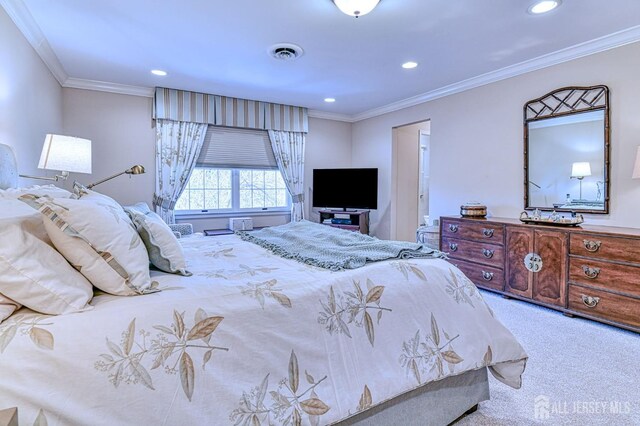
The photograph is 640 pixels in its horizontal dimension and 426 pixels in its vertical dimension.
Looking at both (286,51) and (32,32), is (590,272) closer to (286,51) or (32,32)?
(286,51)

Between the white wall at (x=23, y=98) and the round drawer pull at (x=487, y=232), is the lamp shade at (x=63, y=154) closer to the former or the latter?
the white wall at (x=23, y=98)

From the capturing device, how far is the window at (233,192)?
4590mm

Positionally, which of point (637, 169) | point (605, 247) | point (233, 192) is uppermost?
point (637, 169)

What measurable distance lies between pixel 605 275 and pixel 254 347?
2851 millimetres

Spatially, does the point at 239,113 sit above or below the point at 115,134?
above

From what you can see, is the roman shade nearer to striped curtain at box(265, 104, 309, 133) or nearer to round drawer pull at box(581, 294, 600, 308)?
striped curtain at box(265, 104, 309, 133)

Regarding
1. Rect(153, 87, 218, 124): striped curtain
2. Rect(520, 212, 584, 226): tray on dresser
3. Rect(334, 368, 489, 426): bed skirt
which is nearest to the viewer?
Rect(334, 368, 489, 426): bed skirt

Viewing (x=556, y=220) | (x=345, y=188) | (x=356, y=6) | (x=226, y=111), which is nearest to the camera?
(x=356, y=6)

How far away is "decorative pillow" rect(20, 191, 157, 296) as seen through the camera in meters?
1.07

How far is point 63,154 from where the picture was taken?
2311 millimetres

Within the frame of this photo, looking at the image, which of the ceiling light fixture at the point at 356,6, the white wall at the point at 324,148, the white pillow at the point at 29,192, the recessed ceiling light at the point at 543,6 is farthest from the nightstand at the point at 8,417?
the white wall at the point at 324,148


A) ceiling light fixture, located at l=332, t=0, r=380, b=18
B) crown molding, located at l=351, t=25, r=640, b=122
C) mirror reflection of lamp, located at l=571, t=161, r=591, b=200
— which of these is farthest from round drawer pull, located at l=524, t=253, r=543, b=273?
ceiling light fixture, located at l=332, t=0, r=380, b=18

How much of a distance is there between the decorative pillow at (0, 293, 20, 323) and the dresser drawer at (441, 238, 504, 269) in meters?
3.52

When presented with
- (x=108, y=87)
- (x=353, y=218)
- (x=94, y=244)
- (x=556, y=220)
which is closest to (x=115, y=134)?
(x=108, y=87)
